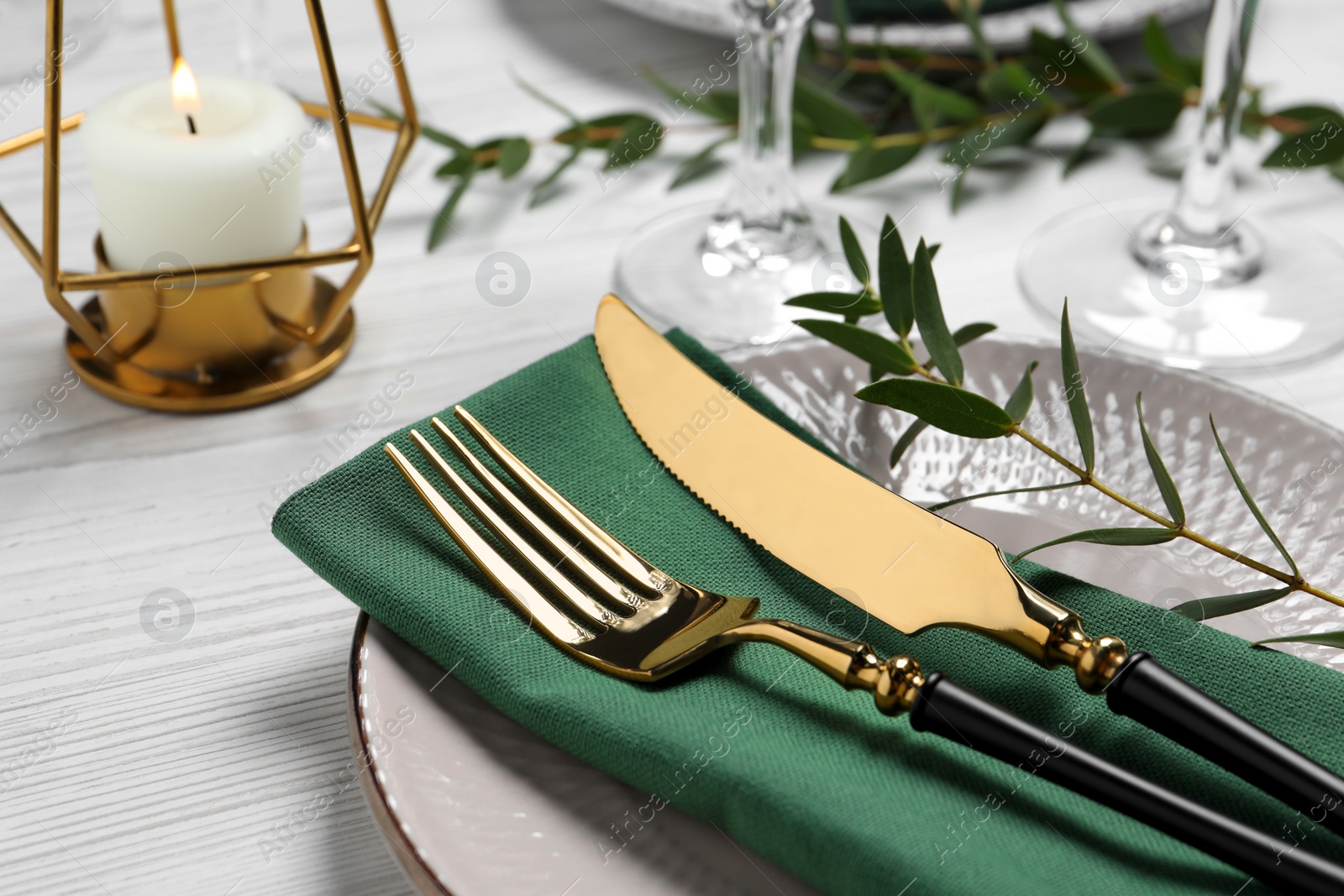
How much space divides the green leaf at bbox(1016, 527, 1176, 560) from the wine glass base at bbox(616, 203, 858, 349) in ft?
0.84

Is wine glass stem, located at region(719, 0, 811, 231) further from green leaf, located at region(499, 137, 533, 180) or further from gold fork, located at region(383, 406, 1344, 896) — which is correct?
gold fork, located at region(383, 406, 1344, 896)

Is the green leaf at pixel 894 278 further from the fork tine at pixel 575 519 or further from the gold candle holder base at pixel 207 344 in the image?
the gold candle holder base at pixel 207 344

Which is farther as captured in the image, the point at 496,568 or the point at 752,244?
the point at 752,244

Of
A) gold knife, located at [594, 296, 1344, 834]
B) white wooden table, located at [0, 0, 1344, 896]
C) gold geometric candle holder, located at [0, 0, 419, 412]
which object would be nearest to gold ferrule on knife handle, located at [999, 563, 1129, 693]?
gold knife, located at [594, 296, 1344, 834]

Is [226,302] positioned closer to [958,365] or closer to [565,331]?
[565,331]

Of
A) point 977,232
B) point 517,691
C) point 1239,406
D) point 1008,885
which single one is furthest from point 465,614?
point 977,232

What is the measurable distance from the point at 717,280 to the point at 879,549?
0.31 m

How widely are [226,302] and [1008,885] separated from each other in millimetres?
434

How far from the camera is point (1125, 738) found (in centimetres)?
38

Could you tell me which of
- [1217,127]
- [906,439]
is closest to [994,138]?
[1217,127]

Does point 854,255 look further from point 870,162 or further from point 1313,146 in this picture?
point 1313,146

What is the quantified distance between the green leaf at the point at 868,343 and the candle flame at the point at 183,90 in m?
0.31

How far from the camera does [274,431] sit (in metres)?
0.59

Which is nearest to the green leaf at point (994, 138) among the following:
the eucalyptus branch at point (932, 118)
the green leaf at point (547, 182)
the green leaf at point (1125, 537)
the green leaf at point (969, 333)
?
the eucalyptus branch at point (932, 118)
